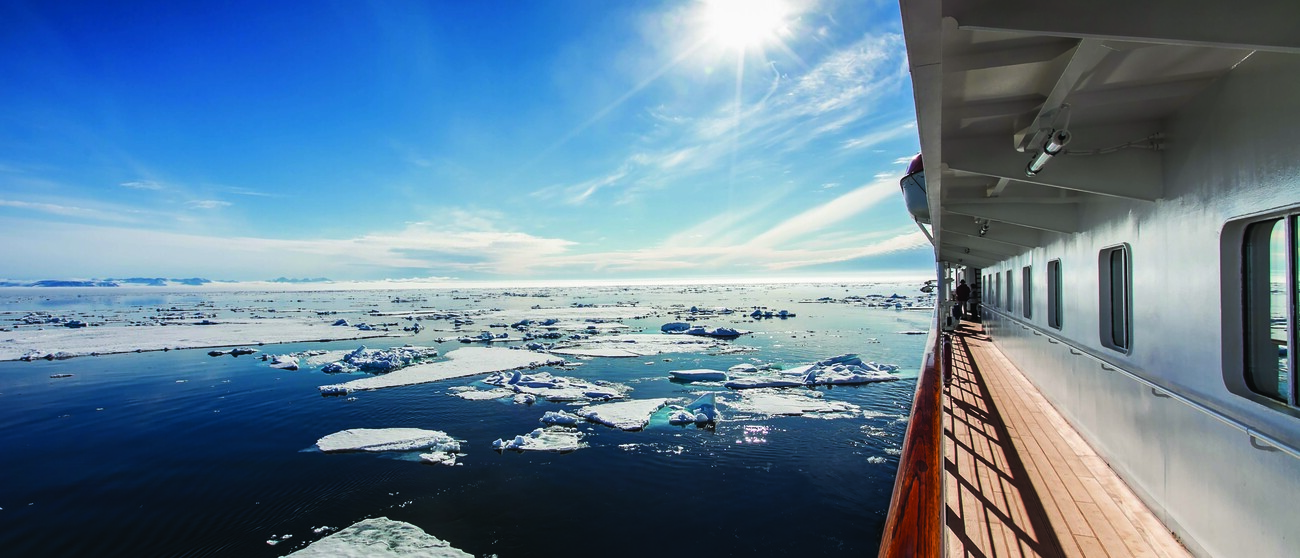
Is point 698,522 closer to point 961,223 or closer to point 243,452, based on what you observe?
point 961,223

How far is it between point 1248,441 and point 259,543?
8953mm

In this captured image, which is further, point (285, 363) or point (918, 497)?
point (285, 363)

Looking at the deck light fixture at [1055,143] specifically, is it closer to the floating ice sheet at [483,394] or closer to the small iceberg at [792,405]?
the small iceberg at [792,405]

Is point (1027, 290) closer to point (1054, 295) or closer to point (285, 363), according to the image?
point (1054, 295)

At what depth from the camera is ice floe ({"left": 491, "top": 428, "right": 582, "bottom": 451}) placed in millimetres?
9844

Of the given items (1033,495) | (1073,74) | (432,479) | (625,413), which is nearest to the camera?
(1073,74)

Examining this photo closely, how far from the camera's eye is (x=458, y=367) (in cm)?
1772

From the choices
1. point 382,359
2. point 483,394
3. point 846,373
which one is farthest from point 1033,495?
point 382,359

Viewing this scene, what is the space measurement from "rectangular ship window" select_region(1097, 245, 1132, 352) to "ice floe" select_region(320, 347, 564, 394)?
1485 cm

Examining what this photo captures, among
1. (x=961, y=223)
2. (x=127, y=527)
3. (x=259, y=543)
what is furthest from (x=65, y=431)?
(x=961, y=223)

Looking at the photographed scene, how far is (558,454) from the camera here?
31.8ft

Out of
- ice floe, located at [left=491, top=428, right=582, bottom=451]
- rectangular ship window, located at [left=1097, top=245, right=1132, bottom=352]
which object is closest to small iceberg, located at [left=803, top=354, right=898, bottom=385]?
ice floe, located at [left=491, top=428, right=582, bottom=451]

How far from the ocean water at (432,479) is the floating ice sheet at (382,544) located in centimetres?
26

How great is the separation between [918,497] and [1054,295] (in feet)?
22.3
